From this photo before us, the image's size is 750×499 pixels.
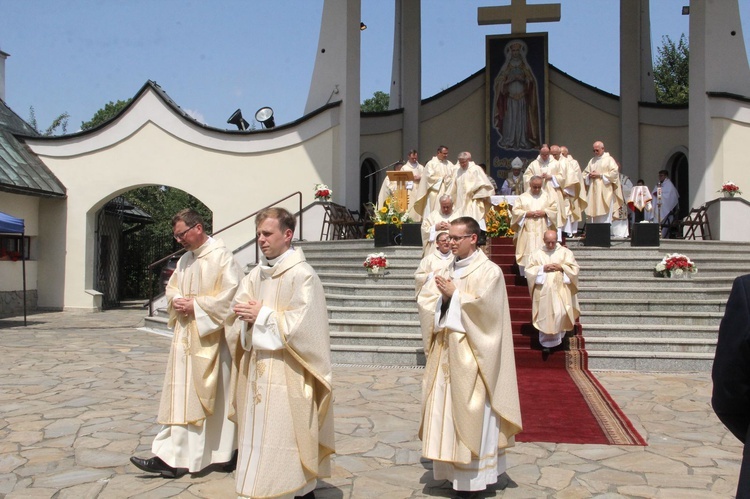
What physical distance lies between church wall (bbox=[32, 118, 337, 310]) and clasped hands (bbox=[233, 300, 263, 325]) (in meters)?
13.7

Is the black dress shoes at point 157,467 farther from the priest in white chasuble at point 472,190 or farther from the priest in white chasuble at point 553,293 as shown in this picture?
the priest in white chasuble at point 472,190

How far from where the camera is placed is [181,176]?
1825 centimetres

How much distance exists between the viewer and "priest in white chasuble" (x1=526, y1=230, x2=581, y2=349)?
965 cm

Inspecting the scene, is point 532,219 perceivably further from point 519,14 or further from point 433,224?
point 519,14

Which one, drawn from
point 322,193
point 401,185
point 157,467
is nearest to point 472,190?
point 401,185

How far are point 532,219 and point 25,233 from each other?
483 inches

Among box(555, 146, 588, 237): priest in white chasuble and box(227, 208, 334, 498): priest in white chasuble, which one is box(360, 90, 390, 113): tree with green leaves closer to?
box(555, 146, 588, 237): priest in white chasuble

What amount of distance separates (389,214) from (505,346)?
29.8ft

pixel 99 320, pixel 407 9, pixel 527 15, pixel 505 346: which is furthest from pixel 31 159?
pixel 505 346

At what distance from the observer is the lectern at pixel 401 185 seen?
49.8 ft

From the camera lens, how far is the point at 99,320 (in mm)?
15906

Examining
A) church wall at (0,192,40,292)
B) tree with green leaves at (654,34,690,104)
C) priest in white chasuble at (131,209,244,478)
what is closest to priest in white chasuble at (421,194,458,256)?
priest in white chasuble at (131,209,244,478)

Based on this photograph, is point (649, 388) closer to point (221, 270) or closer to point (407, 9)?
point (221, 270)

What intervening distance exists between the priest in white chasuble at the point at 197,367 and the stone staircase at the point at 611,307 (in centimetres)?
498
